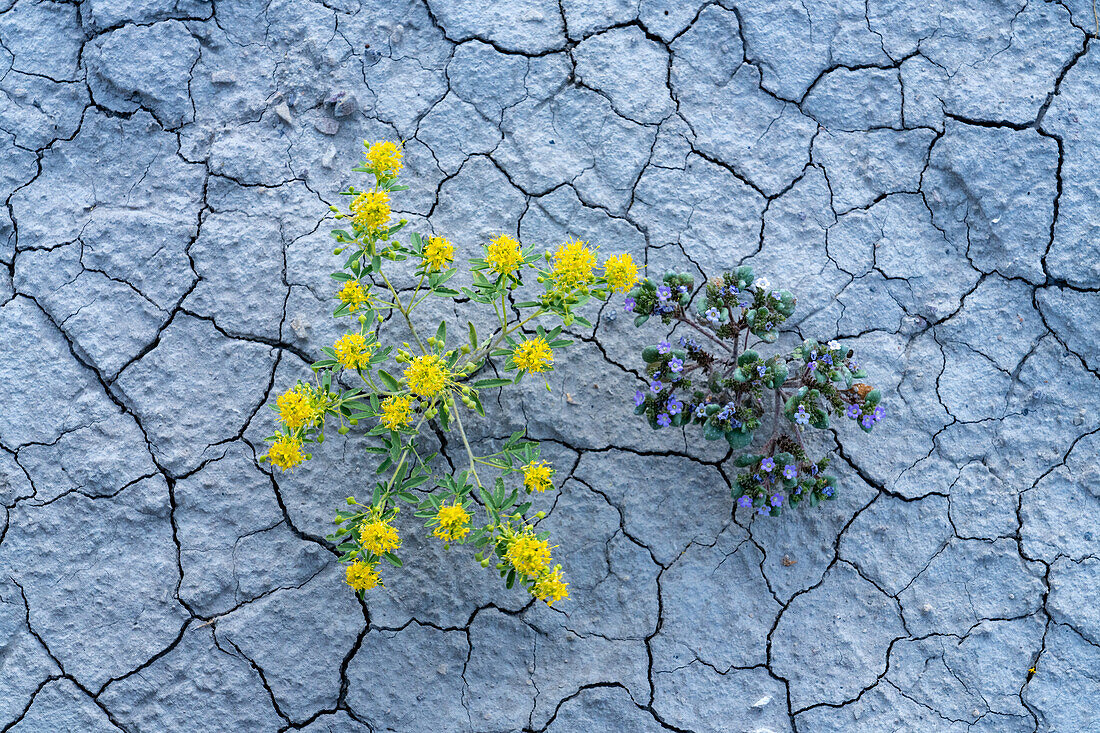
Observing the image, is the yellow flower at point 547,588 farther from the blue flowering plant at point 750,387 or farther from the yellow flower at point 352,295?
the yellow flower at point 352,295

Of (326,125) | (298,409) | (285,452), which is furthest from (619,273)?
(326,125)

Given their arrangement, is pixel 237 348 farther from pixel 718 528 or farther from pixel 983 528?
pixel 983 528

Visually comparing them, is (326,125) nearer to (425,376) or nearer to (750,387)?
(425,376)

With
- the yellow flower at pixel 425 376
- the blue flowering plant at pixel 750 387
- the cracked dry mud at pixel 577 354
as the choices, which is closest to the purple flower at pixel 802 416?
the blue flowering plant at pixel 750 387

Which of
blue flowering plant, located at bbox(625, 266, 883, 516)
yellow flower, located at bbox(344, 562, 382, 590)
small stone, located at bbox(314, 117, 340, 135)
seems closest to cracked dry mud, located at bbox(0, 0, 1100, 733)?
small stone, located at bbox(314, 117, 340, 135)

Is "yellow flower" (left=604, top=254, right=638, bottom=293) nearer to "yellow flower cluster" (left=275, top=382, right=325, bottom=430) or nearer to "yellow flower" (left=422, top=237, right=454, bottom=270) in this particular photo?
"yellow flower" (left=422, top=237, right=454, bottom=270)
